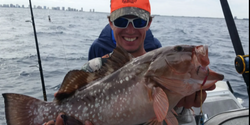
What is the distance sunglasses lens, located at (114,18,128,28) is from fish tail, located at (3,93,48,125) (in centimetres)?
163

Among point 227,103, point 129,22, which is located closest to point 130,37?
point 129,22

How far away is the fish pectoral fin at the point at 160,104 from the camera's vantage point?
6.20 ft

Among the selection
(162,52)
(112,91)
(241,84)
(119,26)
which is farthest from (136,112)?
(241,84)

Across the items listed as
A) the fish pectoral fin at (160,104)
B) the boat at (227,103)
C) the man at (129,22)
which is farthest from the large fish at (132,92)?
the man at (129,22)

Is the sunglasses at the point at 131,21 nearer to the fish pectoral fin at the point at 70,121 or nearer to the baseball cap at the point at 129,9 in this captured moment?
the baseball cap at the point at 129,9

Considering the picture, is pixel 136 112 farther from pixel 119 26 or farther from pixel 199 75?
pixel 119 26

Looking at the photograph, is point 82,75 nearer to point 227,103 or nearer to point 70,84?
point 70,84

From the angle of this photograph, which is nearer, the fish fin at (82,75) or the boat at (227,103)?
the boat at (227,103)

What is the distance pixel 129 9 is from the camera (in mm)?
3096

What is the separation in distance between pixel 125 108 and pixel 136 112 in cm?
12

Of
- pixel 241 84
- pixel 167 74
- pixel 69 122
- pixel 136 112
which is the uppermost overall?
pixel 167 74

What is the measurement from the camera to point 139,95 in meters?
2.07

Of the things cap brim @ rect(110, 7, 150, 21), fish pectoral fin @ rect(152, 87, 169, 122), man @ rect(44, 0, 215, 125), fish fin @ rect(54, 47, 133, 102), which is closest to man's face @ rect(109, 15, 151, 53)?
man @ rect(44, 0, 215, 125)

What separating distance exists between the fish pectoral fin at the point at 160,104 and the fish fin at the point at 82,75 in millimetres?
591
